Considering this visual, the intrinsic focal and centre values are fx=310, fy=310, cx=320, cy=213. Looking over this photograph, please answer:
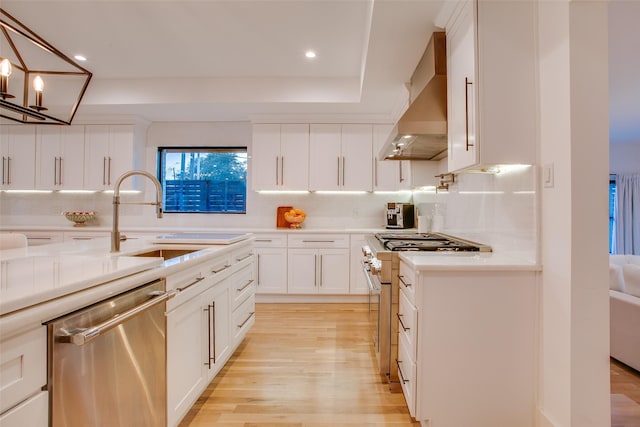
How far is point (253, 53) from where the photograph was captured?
3.14m

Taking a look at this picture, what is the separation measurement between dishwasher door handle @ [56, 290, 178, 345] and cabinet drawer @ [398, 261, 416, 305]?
3.98 feet

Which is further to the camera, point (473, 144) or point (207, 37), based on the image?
point (207, 37)

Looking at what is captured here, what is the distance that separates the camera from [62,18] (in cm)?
263

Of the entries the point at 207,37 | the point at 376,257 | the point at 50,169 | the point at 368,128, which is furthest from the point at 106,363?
the point at 50,169

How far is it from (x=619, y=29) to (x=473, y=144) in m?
2.01

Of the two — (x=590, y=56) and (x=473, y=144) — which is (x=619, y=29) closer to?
(x=590, y=56)

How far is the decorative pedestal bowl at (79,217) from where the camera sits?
4.29 m

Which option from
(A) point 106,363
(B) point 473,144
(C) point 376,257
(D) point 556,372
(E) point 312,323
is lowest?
(E) point 312,323

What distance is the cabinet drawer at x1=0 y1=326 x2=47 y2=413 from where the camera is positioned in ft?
2.48

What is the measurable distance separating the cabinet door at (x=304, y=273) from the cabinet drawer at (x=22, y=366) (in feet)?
10.1

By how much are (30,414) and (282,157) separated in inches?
141

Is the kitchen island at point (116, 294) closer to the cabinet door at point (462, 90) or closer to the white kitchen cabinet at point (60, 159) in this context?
the cabinet door at point (462, 90)

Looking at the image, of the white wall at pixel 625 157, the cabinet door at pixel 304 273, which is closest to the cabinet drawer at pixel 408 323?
the cabinet door at pixel 304 273

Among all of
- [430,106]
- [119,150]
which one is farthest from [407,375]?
[119,150]
